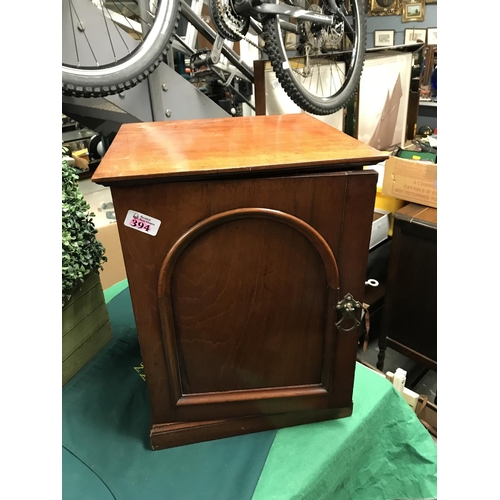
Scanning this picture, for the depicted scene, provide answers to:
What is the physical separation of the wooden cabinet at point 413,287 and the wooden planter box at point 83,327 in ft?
3.46

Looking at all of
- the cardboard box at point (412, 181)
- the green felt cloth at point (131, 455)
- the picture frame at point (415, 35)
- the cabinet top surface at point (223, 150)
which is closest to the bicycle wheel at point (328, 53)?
the cardboard box at point (412, 181)

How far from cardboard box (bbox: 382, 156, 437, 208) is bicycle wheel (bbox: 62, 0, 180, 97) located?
860 mm

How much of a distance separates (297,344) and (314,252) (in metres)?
0.19

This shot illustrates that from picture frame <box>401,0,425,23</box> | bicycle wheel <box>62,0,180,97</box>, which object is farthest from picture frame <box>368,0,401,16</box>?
bicycle wheel <box>62,0,180,97</box>

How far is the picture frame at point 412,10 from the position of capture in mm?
2369

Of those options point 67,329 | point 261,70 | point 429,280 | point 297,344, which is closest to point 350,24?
point 261,70

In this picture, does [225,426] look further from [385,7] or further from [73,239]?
→ [385,7]

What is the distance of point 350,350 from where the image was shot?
2.28 ft

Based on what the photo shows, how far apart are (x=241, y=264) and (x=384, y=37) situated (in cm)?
267

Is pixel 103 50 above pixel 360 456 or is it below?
above

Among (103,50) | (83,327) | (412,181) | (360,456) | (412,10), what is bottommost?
(360,456)

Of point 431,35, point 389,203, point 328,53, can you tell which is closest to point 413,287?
point 389,203

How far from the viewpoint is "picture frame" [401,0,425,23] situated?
93.3 inches

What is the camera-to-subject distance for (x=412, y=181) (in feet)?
4.48
